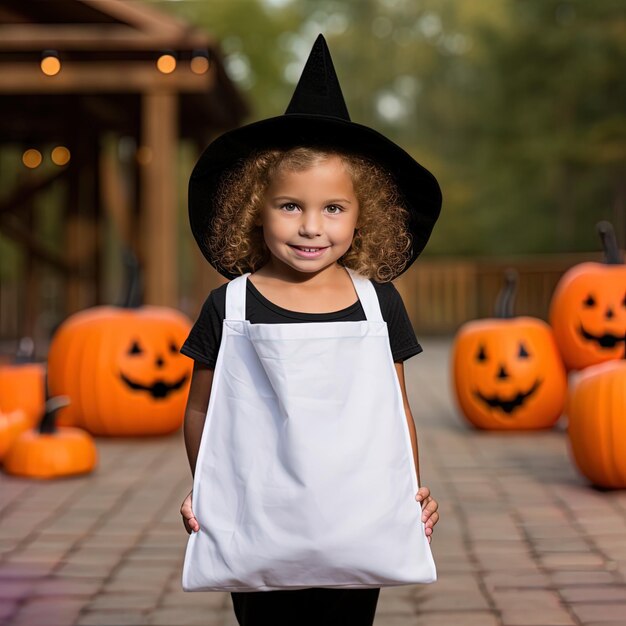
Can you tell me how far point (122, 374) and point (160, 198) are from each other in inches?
110

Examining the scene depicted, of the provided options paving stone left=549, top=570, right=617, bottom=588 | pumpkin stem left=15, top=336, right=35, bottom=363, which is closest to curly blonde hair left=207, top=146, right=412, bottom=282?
paving stone left=549, top=570, right=617, bottom=588

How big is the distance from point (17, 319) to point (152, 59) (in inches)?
337

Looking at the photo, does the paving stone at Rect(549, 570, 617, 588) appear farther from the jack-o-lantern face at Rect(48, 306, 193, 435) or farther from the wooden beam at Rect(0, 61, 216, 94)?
the wooden beam at Rect(0, 61, 216, 94)

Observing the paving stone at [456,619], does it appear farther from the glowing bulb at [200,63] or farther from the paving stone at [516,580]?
the glowing bulb at [200,63]

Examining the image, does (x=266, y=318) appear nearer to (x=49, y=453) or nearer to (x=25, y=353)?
(x=49, y=453)

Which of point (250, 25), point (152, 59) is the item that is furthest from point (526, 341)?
point (250, 25)

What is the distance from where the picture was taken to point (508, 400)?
291 inches

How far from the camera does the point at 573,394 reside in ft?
18.4

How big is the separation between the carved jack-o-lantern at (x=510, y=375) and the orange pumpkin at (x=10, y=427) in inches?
117

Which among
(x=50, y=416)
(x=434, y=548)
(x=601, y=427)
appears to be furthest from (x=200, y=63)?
(x=434, y=548)

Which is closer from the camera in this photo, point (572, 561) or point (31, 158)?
A: point (572, 561)

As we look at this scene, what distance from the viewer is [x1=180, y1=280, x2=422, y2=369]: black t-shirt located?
2.25m

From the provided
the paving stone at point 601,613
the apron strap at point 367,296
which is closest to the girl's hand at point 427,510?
the apron strap at point 367,296

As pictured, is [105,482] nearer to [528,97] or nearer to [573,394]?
[573,394]
